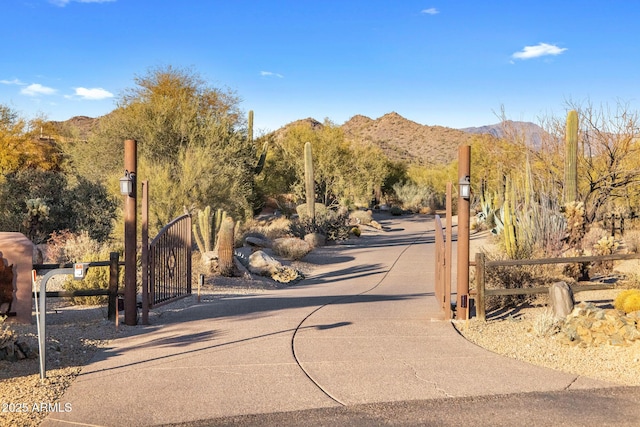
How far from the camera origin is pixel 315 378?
6316mm

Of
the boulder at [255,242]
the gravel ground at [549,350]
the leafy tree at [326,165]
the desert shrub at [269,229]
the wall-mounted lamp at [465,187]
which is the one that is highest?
the leafy tree at [326,165]

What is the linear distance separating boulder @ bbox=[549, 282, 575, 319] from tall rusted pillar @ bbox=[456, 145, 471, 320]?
4.02 feet

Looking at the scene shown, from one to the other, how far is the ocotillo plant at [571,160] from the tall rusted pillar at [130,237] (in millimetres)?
11963

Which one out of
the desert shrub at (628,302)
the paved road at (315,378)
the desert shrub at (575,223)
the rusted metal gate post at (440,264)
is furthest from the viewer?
the desert shrub at (575,223)

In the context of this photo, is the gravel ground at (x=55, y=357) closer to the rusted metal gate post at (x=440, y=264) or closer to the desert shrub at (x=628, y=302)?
the rusted metal gate post at (x=440, y=264)

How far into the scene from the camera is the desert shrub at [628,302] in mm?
8945

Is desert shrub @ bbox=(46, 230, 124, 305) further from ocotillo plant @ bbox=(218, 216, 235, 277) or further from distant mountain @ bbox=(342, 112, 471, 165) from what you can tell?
distant mountain @ bbox=(342, 112, 471, 165)

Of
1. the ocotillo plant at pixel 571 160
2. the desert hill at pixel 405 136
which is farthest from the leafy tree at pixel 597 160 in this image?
the desert hill at pixel 405 136

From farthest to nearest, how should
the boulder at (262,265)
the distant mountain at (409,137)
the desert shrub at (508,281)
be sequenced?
the distant mountain at (409,137)
the boulder at (262,265)
the desert shrub at (508,281)

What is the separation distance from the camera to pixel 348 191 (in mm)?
41531

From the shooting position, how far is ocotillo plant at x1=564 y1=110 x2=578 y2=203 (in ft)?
54.9

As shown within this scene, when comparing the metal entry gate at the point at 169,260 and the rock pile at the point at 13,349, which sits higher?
the metal entry gate at the point at 169,260

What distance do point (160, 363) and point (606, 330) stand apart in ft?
18.2

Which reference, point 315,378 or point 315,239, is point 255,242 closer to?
point 315,239
